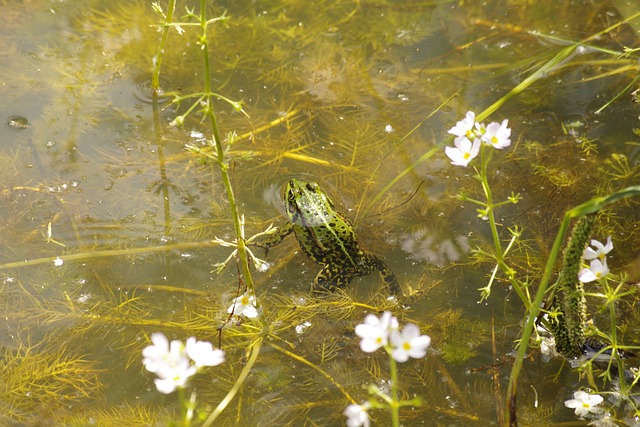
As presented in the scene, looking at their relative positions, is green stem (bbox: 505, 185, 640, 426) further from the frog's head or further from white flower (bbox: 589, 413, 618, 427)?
the frog's head

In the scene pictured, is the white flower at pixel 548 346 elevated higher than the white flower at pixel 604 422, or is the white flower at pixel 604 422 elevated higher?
the white flower at pixel 548 346

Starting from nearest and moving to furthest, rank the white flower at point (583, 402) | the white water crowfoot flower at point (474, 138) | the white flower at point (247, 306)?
the white water crowfoot flower at point (474, 138)
the white flower at point (583, 402)
the white flower at point (247, 306)

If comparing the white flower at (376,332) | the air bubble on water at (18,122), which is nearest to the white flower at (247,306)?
the white flower at (376,332)

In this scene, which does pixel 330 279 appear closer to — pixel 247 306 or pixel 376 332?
pixel 247 306

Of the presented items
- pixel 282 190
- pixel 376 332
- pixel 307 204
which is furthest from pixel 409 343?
pixel 282 190

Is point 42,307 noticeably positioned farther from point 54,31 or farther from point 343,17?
point 343,17

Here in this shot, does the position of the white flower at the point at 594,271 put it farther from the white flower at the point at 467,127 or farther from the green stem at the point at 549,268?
the white flower at the point at 467,127
